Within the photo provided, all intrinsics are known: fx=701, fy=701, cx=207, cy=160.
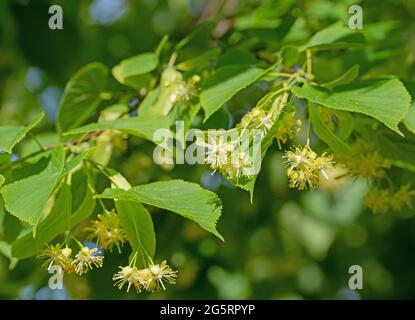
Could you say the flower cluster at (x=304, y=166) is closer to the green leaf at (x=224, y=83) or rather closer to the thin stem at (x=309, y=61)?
the green leaf at (x=224, y=83)

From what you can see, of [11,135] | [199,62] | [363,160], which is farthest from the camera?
[199,62]

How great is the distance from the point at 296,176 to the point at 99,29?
5.02 feet

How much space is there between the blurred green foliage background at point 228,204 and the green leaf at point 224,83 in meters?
0.43

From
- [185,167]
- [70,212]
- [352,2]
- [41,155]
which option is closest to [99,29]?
[185,167]

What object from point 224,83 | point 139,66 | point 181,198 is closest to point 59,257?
point 181,198

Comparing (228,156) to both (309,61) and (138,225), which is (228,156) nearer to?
(138,225)

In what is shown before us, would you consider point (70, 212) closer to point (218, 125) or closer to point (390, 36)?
point (218, 125)

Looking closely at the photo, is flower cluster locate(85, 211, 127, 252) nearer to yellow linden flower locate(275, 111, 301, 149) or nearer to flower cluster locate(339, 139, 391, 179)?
yellow linden flower locate(275, 111, 301, 149)

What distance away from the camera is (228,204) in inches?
87.7

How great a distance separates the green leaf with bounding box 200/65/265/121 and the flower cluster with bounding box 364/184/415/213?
1.34ft

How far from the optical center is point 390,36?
1772mm

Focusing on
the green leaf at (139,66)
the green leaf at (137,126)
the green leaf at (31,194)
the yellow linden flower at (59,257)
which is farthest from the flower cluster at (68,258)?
the green leaf at (139,66)

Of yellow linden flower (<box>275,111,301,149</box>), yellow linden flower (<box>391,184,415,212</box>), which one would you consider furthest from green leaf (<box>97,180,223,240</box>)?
yellow linden flower (<box>391,184,415,212</box>)

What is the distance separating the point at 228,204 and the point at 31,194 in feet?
3.69
